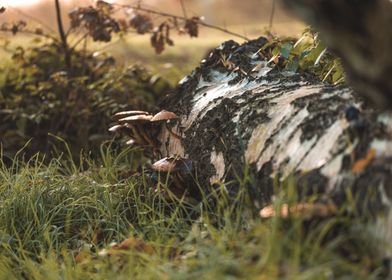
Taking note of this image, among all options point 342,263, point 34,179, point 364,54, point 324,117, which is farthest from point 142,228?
point 364,54

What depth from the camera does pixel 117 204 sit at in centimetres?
352

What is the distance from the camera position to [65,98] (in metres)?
5.59

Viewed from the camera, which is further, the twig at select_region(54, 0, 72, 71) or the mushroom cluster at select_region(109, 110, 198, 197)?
the twig at select_region(54, 0, 72, 71)

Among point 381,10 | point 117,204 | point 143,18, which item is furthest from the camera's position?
point 143,18

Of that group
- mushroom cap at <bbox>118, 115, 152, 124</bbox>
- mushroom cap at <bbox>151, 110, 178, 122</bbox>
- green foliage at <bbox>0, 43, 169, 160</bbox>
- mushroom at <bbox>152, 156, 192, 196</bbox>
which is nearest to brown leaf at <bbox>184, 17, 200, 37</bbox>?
green foliage at <bbox>0, 43, 169, 160</bbox>

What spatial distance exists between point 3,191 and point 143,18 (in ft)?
7.29

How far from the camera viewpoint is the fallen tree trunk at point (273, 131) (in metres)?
2.19

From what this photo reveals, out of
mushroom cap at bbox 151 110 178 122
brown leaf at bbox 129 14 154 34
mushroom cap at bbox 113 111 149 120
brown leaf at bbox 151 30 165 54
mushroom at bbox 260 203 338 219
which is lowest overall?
mushroom cap at bbox 113 111 149 120

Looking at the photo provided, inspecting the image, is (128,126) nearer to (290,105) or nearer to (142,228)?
(142,228)

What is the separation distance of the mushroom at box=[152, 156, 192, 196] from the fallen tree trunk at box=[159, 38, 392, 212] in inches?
3.6

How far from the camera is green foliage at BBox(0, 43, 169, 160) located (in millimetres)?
5297

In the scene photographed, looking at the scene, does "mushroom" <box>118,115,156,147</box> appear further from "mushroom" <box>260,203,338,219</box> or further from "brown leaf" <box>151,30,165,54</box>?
"mushroom" <box>260,203,338,219</box>

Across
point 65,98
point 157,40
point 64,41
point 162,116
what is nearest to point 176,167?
point 162,116

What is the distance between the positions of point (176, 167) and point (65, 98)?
260cm
